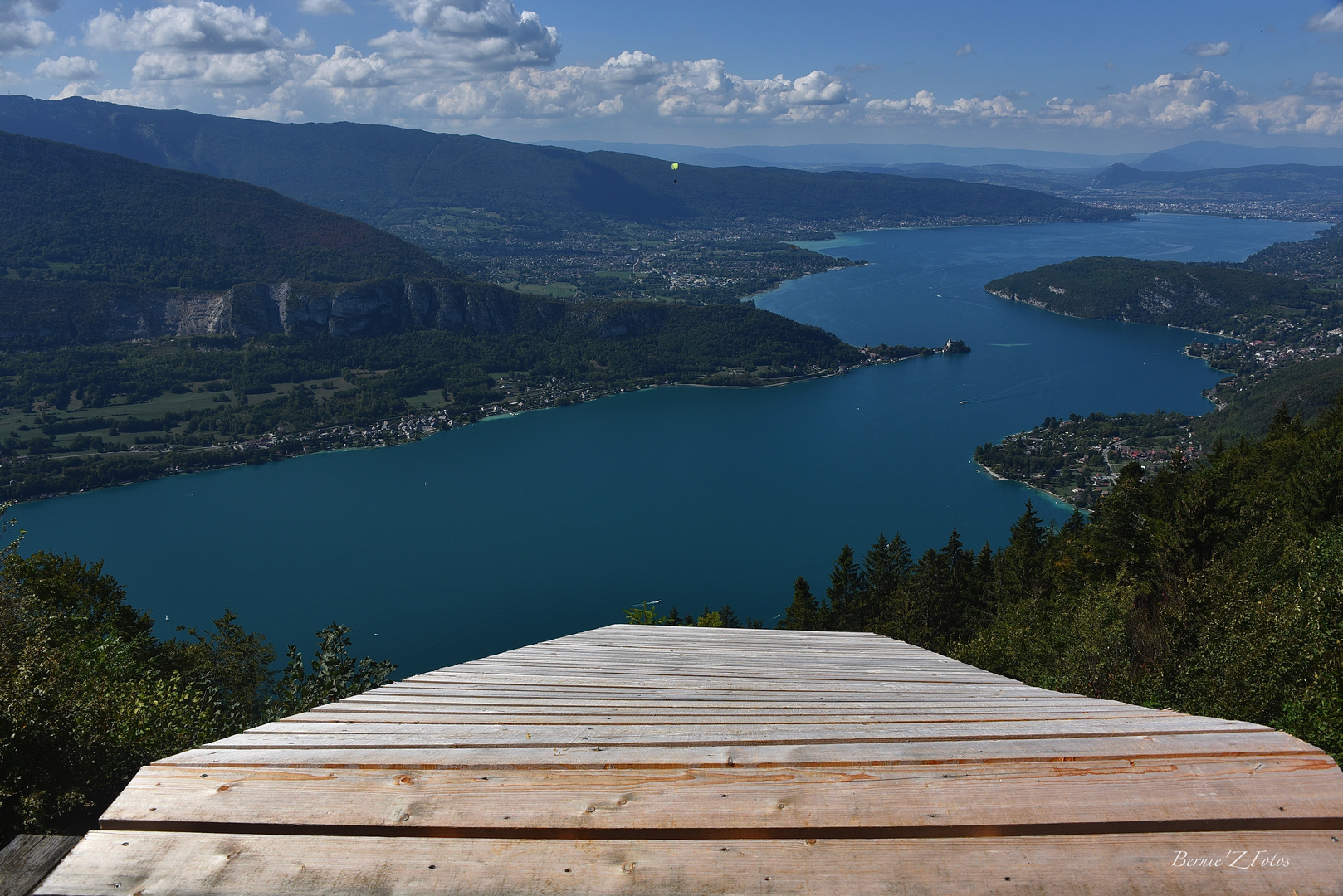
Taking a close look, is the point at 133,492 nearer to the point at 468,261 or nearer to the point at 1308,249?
the point at 468,261

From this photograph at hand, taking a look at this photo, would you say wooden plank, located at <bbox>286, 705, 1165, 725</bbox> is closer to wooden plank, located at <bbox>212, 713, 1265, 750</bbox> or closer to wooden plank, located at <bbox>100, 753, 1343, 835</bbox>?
wooden plank, located at <bbox>212, 713, 1265, 750</bbox>

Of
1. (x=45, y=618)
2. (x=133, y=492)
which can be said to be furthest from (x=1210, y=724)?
(x=133, y=492)

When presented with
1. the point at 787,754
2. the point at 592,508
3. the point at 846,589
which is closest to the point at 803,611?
the point at 846,589

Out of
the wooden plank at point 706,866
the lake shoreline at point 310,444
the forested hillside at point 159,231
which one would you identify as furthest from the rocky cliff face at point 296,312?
the wooden plank at point 706,866

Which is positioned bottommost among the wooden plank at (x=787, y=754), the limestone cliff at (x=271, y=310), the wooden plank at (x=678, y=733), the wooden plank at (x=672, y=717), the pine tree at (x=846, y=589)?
the pine tree at (x=846, y=589)

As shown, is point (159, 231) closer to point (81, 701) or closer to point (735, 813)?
point (81, 701)

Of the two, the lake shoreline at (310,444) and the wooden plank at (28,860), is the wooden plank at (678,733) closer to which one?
the wooden plank at (28,860)
